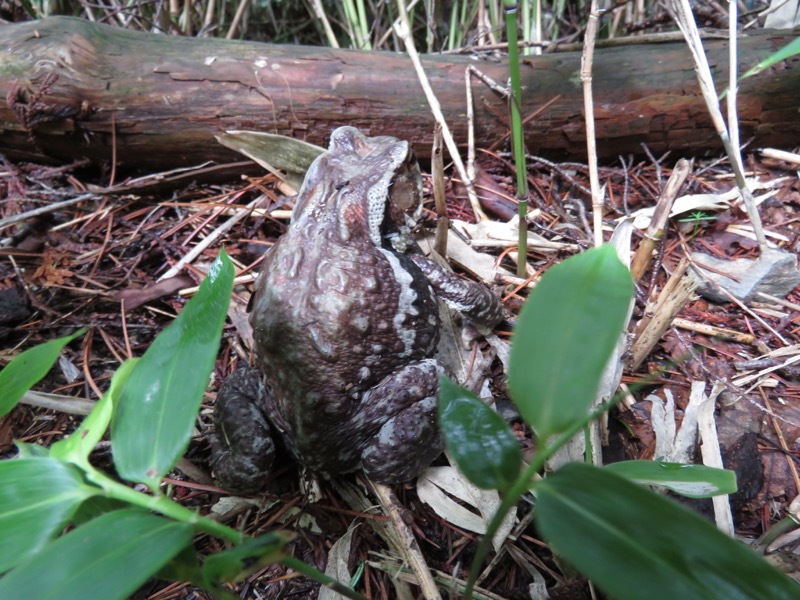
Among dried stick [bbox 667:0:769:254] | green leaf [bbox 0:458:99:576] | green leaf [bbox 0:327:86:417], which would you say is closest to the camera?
green leaf [bbox 0:458:99:576]

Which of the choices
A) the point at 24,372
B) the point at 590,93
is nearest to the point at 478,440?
the point at 24,372

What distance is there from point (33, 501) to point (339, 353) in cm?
103

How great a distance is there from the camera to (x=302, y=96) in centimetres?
278

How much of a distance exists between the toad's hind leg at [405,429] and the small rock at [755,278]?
1.33 metres

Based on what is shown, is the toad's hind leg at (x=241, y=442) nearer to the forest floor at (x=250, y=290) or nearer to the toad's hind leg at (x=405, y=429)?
the forest floor at (x=250, y=290)

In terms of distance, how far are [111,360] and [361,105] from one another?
1791 mm

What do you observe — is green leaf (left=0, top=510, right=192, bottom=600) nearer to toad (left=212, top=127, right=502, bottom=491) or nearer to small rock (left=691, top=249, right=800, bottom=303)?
toad (left=212, top=127, right=502, bottom=491)

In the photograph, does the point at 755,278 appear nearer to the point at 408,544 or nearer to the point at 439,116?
the point at 439,116

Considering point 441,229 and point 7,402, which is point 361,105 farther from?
point 7,402

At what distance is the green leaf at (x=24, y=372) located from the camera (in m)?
1.18

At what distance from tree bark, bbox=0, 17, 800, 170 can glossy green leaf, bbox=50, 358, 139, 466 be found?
2080 millimetres

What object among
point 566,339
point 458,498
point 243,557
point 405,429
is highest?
point 566,339

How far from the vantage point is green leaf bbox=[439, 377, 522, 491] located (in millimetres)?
854

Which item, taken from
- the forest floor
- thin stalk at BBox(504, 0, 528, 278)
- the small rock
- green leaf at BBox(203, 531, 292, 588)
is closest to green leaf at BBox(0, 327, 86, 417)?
green leaf at BBox(203, 531, 292, 588)
